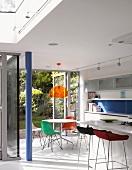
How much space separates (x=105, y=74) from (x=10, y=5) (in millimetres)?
5046

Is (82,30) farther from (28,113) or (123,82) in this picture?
(123,82)

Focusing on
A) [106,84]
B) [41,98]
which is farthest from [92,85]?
[41,98]

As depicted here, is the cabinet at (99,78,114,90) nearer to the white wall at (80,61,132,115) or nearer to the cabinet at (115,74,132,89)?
the white wall at (80,61,132,115)

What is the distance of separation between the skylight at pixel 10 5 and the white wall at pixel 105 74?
4229 millimetres

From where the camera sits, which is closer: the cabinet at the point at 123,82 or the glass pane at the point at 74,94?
the cabinet at the point at 123,82

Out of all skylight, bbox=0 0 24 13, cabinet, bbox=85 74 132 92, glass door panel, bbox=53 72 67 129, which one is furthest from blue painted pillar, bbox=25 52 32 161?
glass door panel, bbox=53 72 67 129

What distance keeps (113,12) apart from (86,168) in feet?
11.1

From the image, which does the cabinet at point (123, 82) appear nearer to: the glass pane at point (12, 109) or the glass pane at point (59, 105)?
the glass pane at point (59, 105)

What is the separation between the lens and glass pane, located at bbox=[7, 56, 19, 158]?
6.63 m

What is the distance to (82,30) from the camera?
4.55 m

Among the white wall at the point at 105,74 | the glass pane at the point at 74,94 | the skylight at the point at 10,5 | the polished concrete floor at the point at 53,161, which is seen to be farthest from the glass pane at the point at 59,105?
the skylight at the point at 10,5

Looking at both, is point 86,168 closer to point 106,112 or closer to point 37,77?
point 106,112

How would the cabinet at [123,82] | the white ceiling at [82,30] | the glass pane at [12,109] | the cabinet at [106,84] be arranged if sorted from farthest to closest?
the cabinet at [106,84] < the cabinet at [123,82] < the glass pane at [12,109] < the white ceiling at [82,30]

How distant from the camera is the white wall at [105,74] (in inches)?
338
